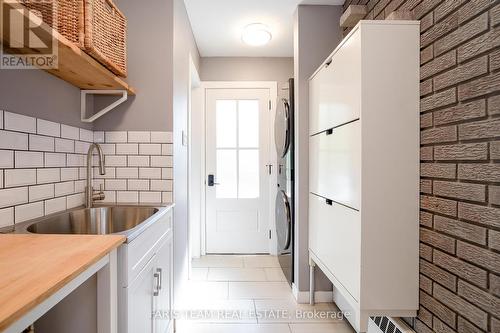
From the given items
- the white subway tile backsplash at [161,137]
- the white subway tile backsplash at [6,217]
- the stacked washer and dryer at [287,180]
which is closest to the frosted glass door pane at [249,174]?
the stacked washer and dryer at [287,180]

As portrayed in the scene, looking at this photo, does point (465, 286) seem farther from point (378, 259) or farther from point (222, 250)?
point (222, 250)

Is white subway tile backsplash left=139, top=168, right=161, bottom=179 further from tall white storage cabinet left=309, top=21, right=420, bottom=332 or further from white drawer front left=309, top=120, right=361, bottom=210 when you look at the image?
tall white storage cabinet left=309, top=21, right=420, bottom=332

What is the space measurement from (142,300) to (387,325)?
1260mm

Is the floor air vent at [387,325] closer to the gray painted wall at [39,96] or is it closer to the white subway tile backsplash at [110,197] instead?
the white subway tile backsplash at [110,197]

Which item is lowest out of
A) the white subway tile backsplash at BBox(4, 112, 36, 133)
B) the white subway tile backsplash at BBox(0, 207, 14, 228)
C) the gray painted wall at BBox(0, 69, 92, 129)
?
the white subway tile backsplash at BBox(0, 207, 14, 228)

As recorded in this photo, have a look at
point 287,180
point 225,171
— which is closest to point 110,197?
point 287,180

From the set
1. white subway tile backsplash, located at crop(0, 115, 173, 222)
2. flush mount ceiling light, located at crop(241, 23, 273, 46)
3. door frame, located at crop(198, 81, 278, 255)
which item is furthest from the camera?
door frame, located at crop(198, 81, 278, 255)

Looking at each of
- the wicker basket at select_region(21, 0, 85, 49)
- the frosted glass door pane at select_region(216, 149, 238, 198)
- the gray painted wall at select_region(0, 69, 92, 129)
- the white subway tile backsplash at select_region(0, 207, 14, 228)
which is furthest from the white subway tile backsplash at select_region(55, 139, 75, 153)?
the frosted glass door pane at select_region(216, 149, 238, 198)

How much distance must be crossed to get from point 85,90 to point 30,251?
123 cm

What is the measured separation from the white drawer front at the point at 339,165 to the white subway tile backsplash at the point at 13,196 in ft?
5.05

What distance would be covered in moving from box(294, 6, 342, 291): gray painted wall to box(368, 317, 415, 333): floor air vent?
73 centimetres

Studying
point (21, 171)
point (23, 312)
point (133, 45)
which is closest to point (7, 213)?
point (21, 171)

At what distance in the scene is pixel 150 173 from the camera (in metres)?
1.93

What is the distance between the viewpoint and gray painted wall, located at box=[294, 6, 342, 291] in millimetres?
2311
